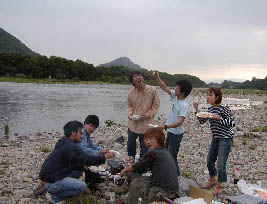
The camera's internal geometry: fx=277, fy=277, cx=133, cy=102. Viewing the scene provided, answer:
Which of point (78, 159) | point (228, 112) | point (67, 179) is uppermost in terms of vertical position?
point (228, 112)

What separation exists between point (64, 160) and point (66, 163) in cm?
8

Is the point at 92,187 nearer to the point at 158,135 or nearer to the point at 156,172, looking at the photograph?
the point at 156,172

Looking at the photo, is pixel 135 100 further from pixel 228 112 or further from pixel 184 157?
pixel 184 157

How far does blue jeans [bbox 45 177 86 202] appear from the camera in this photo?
4386 mm

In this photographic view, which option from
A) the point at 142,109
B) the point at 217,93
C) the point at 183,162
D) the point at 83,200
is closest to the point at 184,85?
the point at 217,93

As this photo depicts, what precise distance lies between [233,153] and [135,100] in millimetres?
4970

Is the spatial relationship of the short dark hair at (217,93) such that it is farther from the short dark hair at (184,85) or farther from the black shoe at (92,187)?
the black shoe at (92,187)

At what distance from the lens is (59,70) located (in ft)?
291

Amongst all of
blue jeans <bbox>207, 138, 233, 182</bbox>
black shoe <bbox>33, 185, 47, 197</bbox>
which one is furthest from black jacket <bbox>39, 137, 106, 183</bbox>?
blue jeans <bbox>207, 138, 233, 182</bbox>

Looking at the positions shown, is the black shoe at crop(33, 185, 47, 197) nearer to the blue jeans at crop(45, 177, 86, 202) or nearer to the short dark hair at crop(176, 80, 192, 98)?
the blue jeans at crop(45, 177, 86, 202)

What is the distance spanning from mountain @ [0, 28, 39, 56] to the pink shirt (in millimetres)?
125791

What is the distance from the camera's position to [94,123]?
525 cm

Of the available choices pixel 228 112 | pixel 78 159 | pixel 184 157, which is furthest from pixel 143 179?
pixel 184 157

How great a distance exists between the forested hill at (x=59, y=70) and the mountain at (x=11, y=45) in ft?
118
